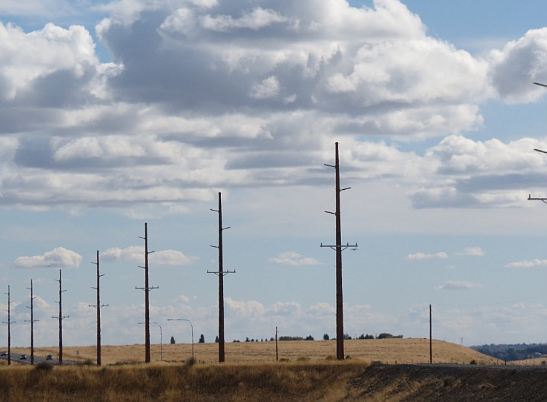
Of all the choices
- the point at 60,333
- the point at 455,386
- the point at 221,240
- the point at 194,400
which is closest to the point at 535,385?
the point at 455,386

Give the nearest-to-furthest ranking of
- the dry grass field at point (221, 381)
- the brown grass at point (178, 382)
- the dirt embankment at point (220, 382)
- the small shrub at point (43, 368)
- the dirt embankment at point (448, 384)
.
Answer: the dirt embankment at point (448, 384) < the dirt embankment at point (220, 382) < the dry grass field at point (221, 381) < the brown grass at point (178, 382) < the small shrub at point (43, 368)

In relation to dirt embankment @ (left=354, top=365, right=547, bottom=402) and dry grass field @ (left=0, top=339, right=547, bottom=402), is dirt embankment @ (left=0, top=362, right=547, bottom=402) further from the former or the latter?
dirt embankment @ (left=354, top=365, right=547, bottom=402)

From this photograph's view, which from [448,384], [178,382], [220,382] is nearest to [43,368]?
[178,382]

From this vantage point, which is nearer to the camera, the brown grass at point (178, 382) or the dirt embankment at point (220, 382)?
the dirt embankment at point (220, 382)

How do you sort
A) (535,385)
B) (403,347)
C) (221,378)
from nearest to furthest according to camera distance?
(535,385)
(221,378)
(403,347)

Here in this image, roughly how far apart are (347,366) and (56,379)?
17237mm

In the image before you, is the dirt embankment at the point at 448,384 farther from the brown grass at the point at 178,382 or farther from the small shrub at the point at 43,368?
the small shrub at the point at 43,368

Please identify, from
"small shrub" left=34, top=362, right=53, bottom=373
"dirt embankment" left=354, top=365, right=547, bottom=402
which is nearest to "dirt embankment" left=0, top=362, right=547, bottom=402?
"small shrub" left=34, top=362, right=53, bottom=373

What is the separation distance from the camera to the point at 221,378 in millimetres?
66812

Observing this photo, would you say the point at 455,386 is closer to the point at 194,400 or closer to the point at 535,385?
the point at 535,385

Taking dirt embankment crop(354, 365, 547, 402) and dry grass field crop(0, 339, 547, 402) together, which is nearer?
dirt embankment crop(354, 365, 547, 402)

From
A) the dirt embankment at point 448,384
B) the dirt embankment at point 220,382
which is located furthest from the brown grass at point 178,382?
the dirt embankment at point 448,384

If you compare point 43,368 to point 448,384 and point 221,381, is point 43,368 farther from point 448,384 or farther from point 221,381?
point 448,384

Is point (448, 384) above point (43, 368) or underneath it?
above
